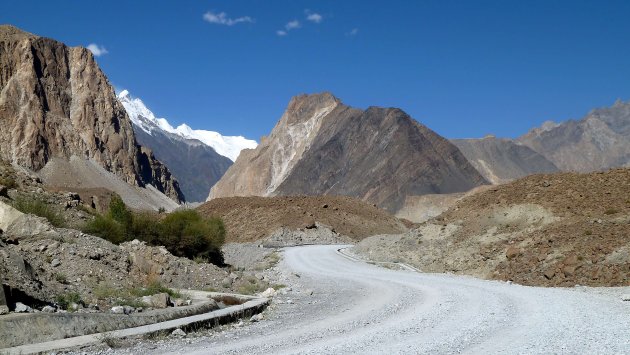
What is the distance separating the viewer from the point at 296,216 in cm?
6819

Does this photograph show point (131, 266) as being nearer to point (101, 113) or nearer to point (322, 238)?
point (322, 238)

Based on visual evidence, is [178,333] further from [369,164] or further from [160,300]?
[369,164]

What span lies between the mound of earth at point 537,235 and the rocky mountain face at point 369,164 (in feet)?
350

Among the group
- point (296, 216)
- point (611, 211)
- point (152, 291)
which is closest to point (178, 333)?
point (152, 291)

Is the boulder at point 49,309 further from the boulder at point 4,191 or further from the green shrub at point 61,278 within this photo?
the boulder at point 4,191

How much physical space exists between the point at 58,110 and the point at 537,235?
14487 cm

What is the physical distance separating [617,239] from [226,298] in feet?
49.3

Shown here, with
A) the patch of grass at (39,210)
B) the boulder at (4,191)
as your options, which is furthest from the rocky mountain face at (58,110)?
the patch of grass at (39,210)

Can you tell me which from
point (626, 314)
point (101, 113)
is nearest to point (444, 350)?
point (626, 314)

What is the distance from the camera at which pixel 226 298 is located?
18.4 metres

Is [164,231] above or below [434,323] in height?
above

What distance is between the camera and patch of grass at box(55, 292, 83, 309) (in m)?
14.1

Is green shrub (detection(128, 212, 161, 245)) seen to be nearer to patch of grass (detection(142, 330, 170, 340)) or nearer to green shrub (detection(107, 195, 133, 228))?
green shrub (detection(107, 195, 133, 228))

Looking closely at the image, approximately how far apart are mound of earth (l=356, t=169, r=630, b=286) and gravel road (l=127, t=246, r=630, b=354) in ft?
8.45
